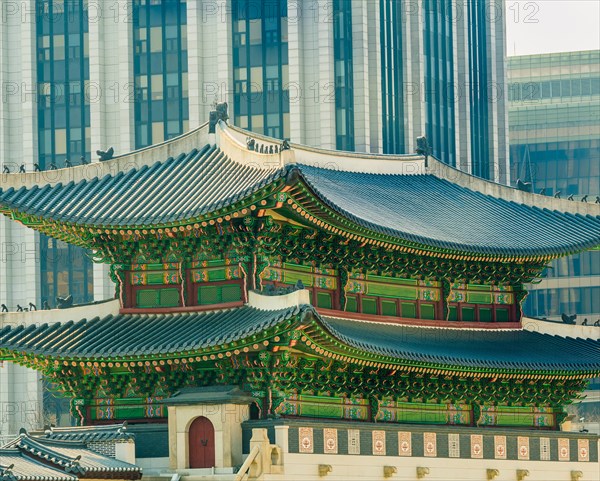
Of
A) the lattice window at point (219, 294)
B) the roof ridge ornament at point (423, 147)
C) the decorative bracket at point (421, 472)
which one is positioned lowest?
the decorative bracket at point (421, 472)

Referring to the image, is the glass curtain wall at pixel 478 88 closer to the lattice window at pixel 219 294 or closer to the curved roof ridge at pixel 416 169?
the curved roof ridge at pixel 416 169

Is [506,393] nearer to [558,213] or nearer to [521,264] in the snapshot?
[521,264]

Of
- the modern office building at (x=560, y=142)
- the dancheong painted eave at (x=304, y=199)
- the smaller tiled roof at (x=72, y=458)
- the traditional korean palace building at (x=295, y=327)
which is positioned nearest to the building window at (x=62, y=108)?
the modern office building at (x=560, y=142)

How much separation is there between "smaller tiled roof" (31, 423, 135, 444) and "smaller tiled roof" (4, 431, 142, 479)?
41 cm

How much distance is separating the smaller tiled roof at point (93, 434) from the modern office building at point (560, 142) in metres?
91.0

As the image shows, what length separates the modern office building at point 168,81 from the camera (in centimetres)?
11444

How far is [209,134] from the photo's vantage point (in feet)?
165

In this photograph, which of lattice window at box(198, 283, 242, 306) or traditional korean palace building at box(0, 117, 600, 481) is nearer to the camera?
traditional korean palace building at box(0, 117, 600, 481)

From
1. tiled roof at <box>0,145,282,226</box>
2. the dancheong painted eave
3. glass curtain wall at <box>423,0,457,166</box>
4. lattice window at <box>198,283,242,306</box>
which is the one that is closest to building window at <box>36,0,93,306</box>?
glass curtain wall at <box>423,0,457,166</box>

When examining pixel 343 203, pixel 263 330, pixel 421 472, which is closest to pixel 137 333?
pixel 263 330

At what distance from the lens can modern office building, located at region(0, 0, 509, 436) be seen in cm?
11444

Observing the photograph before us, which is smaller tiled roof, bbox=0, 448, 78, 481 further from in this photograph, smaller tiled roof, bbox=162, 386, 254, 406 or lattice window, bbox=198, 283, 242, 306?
lattice window, bbox=198, 283, 242, 306

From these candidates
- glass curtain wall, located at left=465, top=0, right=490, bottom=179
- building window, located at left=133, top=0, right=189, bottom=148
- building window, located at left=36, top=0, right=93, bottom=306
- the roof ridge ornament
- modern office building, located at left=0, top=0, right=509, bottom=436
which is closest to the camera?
the roof ridge ornament

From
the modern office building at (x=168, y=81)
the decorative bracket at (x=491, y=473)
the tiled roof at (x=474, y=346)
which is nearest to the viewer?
the tiled roof at (x=474, y=346)
